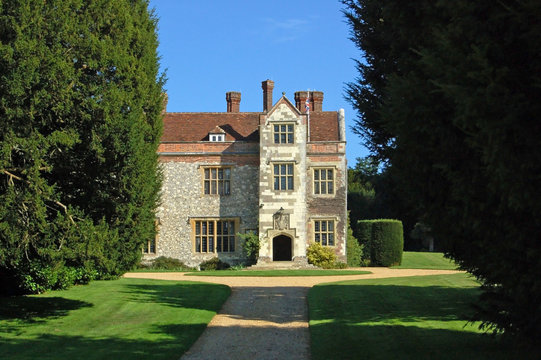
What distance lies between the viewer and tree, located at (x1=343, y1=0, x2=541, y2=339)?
5.17 metres

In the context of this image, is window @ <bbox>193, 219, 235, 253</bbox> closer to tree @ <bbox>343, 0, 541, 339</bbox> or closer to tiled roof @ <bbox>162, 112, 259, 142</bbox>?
tiled roof @ <bbox>162, 112, 259, 142</bbox>

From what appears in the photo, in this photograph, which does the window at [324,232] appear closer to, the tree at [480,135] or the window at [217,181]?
the window at [217,181]

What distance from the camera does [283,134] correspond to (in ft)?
98.2

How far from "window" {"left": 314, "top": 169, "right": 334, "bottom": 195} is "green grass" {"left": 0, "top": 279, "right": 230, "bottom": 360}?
477 inches

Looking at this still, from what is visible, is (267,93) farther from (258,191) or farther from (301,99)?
(258,191)

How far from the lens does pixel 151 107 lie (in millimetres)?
14875

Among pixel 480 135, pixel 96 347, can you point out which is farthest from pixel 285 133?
pixel 480 135

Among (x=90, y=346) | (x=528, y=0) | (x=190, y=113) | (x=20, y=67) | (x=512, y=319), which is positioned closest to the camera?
(x=528, y=0)

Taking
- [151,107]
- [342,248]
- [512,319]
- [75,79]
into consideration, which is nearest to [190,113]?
[342,248]

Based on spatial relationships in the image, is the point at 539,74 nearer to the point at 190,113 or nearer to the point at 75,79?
the point at 75,79

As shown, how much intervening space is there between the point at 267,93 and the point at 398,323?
2317cm

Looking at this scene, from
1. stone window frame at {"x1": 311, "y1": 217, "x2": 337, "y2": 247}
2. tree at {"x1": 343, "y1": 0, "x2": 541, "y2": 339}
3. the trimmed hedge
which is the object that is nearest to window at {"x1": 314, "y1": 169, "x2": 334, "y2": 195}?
stone window frame at {"x1": 311, "y1": 217, "x2": 337, "y2": 247}

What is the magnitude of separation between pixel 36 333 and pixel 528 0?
435 inches

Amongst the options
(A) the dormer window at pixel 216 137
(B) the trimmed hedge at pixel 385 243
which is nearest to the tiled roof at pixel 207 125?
(A) the dormer window at pixel 216 137
